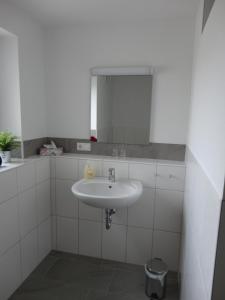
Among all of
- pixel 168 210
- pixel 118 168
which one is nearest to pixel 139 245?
pixel 168 210

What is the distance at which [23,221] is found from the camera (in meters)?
1.78

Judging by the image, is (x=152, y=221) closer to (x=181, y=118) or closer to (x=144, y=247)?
(x=144, y=247)

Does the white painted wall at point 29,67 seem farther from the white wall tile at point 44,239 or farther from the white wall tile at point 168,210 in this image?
the white wall tile at point 168,210

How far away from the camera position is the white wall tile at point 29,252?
1815mm

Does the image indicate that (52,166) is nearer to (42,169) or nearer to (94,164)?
(42,169)

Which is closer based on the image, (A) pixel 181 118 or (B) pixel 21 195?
(B) pixel 21 195

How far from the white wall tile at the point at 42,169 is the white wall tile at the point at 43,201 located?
0.05 metres

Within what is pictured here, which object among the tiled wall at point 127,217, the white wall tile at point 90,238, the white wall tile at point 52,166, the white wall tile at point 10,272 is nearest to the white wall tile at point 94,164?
the tiled wall at point 127,217

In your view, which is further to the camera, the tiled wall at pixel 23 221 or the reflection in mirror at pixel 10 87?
the reflection in mirror at pixel 10 87

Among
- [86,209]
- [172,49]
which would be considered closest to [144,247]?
[86,209]

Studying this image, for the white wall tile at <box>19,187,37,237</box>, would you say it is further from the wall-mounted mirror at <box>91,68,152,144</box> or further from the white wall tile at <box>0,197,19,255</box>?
the wall-mounted mirror at <box>91,68,152,144</box>

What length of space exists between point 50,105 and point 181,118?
1.32 meters

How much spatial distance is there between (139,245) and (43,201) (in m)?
1.02

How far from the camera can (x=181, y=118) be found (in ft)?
6.33
